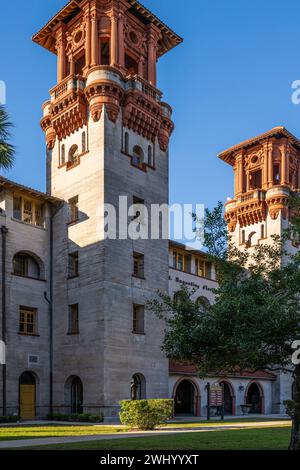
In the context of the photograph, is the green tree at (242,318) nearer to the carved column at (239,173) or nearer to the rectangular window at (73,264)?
the rectangular window at (73,264)

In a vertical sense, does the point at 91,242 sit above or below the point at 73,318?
above

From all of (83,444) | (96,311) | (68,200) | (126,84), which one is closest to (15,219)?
(68,200)

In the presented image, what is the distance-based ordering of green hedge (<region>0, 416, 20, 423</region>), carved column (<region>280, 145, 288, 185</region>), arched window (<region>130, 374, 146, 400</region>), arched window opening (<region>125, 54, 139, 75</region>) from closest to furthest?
green hedge (<region>0, 416, 20, 423</region>)
arched window (<region>130, 374, 146, 400</region>)
arched window opening (<region>125, 54, 139, 75</region>)
carved column (<region>280, 145, 288, 185</region>)

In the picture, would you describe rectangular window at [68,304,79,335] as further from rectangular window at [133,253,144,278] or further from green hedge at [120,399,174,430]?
green hedge at [120,399,174,430]

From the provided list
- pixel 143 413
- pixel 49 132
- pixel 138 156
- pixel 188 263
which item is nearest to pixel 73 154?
pixel 49 132

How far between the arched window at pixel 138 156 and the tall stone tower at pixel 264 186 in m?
18.6

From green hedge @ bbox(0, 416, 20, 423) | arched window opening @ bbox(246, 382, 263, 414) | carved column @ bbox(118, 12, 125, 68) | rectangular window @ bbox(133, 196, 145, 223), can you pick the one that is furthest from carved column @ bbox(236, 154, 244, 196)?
green hedge @ bbox(0, 416, 20, 423)

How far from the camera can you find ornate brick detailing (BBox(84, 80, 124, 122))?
125ft

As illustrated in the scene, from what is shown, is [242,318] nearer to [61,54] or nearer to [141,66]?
[141,66]

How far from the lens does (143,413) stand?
27234 mm

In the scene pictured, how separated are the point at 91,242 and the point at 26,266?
196 inches

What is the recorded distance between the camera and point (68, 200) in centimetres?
4000

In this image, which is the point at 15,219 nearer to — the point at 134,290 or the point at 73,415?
the point at 134,290

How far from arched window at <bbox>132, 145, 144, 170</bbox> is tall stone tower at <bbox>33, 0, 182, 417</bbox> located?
72 mm
